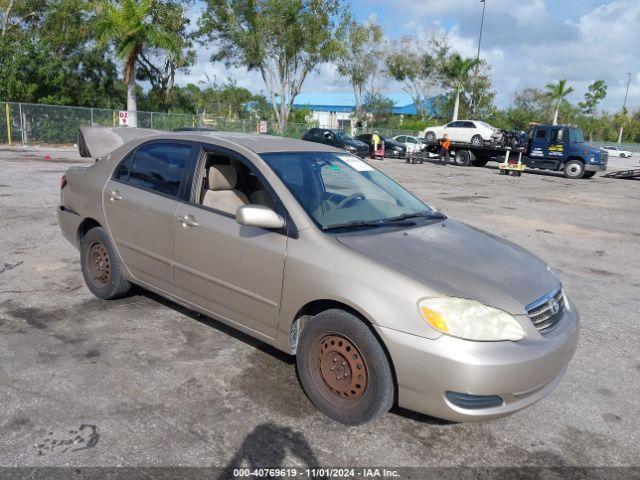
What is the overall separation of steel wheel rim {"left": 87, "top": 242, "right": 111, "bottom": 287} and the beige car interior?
1.28 meters

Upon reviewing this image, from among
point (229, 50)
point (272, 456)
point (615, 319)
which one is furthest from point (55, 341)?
point (229, 50)

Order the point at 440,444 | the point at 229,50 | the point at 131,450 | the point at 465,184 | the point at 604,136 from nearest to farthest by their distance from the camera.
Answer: the point at 131,450, the point at 440,444, the point at 465,184, the point at 229,50, the point at 604,136

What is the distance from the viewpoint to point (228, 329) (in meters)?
4.27

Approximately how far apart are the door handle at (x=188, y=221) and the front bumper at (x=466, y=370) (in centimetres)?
164

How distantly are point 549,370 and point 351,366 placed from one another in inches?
41.8

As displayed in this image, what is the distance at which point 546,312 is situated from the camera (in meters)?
3.02

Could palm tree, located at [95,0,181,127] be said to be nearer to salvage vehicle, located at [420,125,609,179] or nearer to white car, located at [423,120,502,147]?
white car, located at [423,120,502,147]

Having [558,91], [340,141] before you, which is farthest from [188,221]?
[558,91]

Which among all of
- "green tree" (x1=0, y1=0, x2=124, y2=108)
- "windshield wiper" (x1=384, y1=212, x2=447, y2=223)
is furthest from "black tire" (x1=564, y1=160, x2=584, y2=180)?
"green tree" (x1=0, y1=0, x2=124, y2=108)

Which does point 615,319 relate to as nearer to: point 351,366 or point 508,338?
point 508,338

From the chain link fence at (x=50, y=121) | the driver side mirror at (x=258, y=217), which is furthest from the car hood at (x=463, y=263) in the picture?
the chain link fence at (x=50, y=121)

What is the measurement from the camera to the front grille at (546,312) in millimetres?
2908

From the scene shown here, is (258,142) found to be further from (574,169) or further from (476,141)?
(476,141)

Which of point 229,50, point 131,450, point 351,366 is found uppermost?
point 229,50
